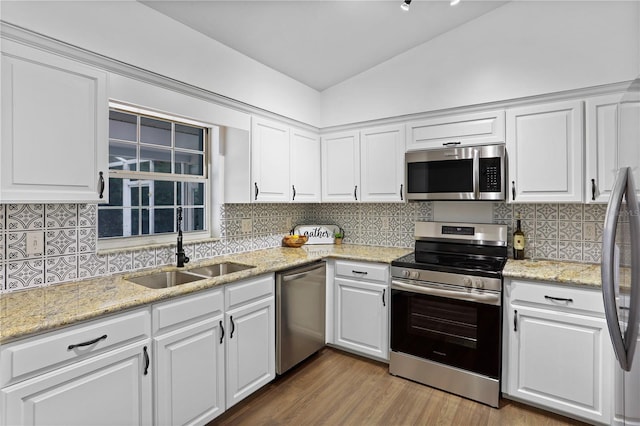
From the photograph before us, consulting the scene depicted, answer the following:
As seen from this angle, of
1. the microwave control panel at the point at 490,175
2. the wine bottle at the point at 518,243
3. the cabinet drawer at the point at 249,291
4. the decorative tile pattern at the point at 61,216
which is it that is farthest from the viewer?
the wine bottle at the point at 518,243

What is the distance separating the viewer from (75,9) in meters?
1.69

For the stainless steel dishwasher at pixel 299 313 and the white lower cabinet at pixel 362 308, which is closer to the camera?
the stainless steel dishwasher at pixel 299 313

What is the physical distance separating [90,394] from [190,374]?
1.62ft

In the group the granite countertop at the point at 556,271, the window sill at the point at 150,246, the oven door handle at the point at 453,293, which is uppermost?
the window sill at the point at 150,246

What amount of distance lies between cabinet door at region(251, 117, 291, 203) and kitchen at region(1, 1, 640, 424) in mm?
81

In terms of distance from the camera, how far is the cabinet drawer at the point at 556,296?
1.98 meters

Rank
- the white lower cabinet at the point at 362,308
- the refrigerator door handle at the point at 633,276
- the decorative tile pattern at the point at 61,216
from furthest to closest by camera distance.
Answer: the white lower cabinet at the point at 362,308, the decorative tile pattern at the point at 61,216, the refrigerator door handle at the point at 633,276

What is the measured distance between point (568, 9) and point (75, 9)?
302cm

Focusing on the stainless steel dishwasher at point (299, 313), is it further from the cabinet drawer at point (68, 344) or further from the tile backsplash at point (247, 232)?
the cabinet drawer at point (68, 344)

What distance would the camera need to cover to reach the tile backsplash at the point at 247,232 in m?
1.74

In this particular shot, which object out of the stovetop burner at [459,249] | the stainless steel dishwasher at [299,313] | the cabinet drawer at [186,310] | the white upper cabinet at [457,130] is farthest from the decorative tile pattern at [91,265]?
the white upper cabinet at [457,130]

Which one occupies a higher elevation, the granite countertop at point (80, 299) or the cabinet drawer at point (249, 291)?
the granite countertop at point (80, 299)

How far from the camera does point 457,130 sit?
8.90 feet

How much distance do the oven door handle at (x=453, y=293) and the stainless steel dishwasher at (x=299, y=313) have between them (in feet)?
2.11
